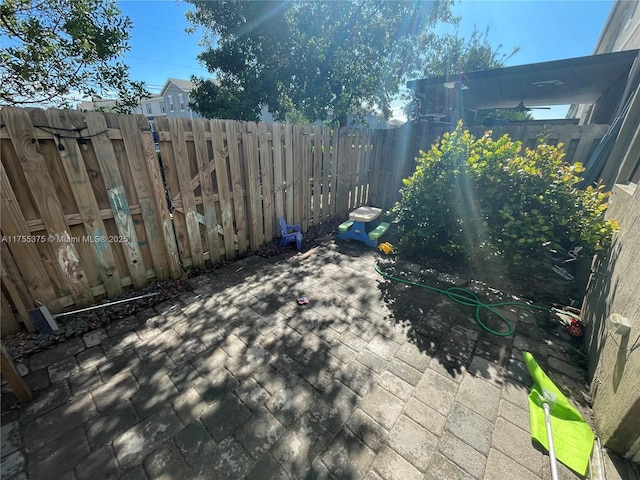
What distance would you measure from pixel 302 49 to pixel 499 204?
10800mm

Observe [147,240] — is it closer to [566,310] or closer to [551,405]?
[551,405]

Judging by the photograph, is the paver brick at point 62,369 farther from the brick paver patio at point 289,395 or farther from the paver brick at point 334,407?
the paver brick at point 334,407

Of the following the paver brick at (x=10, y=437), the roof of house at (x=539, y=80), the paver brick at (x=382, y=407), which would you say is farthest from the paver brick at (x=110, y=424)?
the roof of house at (x=539, y=80)

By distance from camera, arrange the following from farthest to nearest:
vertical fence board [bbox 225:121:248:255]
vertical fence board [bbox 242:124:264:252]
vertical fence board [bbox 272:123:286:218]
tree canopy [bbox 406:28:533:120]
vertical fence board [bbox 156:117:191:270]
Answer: tree canopy [bbox 406:28:533:120]
vertical fence board [bbox 272:123:286:218]
vertical fence board [bbox 242:124:264:252]
vertical fence board [bbox 225:121:248:255]
vertical fence board [bbox 156:117:191:270]

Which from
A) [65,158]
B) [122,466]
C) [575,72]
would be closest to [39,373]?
[122,466]

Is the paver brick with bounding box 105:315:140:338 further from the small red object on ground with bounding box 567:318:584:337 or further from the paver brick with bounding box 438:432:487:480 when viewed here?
the small red object on ground with bounding box 567:318:584:337

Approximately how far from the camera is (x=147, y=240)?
3213 mm

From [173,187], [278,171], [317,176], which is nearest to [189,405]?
[173,187]

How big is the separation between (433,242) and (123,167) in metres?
4.41

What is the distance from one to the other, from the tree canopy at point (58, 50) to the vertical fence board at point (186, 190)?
4439 mm

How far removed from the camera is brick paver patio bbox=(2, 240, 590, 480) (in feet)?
5.11

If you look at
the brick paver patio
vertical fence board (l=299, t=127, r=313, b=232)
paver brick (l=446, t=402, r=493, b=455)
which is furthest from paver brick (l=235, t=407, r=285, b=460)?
vertical fence board (l=299, t=127, r=313, b=232)

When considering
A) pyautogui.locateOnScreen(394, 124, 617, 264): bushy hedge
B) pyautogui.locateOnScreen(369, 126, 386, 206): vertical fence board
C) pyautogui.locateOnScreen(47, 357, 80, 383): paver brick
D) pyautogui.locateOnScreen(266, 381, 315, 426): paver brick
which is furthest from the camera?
pyautogui.locateOnScreen(369, 126, 386, 206): vertical fence board

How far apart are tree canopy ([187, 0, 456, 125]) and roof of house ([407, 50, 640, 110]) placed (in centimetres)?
497
